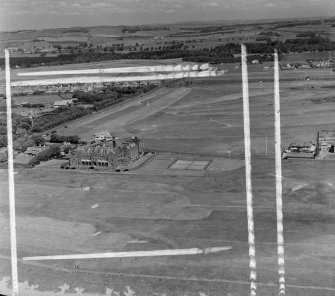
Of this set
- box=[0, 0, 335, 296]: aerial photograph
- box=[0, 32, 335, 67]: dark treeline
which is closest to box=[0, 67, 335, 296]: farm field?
box=[0, 0, 335, 296]: aerial photograph

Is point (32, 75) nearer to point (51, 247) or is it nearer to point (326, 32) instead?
point (326, 32)

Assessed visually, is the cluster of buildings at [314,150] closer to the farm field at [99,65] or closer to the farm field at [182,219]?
the farm field at [182,219]

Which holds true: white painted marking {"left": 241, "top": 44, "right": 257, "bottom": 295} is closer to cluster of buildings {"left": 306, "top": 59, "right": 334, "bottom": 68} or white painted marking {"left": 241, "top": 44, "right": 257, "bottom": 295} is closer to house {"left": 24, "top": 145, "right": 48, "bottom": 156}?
house {"left": 24, "top": 145, "right": 48, "bottom": 156}

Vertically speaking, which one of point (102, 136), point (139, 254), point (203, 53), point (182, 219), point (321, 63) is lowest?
point (139, 254)

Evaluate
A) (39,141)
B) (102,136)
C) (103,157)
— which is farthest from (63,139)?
(103,157)

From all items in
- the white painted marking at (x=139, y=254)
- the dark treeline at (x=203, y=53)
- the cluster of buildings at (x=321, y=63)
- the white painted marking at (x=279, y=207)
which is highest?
the dark treeline at (x=203, y=53)

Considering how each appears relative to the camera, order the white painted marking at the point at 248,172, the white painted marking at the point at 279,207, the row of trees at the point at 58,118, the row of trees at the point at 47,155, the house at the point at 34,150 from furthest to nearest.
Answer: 1. the row of trees at the point at 58,118
2. the house at the point at 34,150
3. the row of trees at the point at 47,155
4. the white painted marking at the point at 279,207
5. the white painted marking at the point at 248,172

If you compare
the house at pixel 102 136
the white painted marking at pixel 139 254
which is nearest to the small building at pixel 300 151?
the house at pixel 102 136

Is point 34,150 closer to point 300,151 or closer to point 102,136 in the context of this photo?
point 102,136
